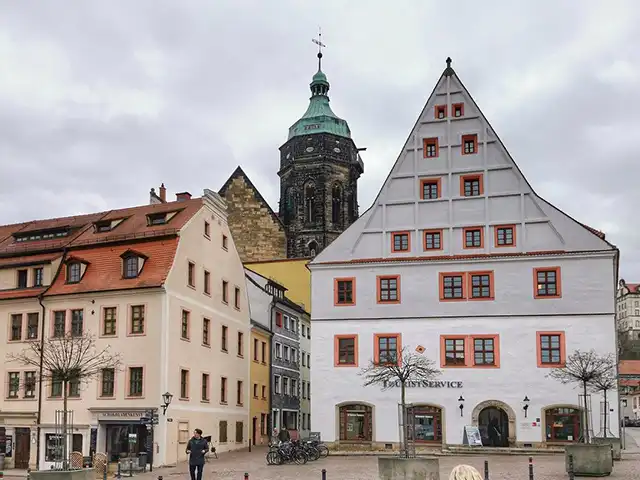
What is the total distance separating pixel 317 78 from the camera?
334 feet

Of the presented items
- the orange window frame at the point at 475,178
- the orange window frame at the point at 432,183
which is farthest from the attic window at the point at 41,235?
the orange window frame at the point at 475,178

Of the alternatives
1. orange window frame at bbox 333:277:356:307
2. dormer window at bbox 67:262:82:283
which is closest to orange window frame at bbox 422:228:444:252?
orange window frame at bbox 333:277:356:307

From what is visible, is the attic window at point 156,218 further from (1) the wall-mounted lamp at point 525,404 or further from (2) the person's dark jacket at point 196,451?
(2) the person's dark jacket at point 196,451

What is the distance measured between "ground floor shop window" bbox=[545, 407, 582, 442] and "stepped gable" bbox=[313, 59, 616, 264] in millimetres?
7605

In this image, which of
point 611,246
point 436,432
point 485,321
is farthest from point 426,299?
point 611,246

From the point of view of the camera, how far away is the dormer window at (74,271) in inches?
1701

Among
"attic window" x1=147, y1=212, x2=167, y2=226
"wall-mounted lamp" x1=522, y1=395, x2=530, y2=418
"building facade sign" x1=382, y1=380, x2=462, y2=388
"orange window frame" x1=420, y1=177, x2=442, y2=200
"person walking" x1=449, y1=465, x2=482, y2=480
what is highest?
"orange window frame" x1=420, y1=177, x2=442, y2=200

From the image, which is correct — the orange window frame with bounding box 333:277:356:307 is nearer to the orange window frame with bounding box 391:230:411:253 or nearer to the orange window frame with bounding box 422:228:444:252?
the orange window frame with bounding box 391:230:411:253

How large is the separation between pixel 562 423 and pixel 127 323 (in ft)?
67.1

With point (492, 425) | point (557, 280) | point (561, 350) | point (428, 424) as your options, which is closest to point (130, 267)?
point (428, 424)

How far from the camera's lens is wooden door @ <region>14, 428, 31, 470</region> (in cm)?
4153

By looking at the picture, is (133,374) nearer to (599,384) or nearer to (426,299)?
(426,299)

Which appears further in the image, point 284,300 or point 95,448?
point 284,300

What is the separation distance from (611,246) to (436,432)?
1214cm
